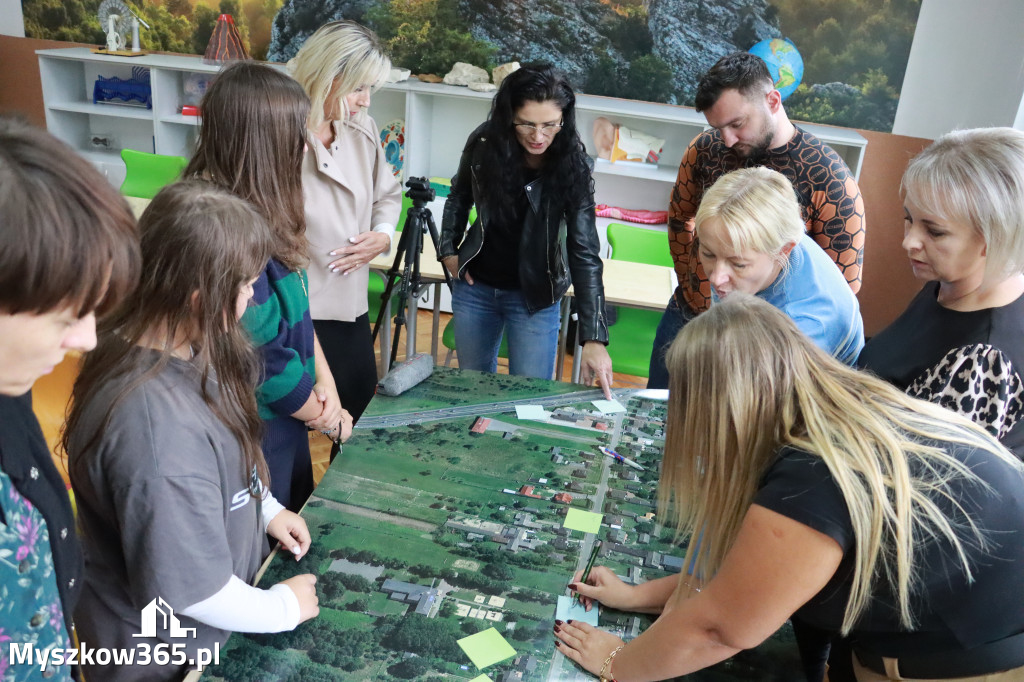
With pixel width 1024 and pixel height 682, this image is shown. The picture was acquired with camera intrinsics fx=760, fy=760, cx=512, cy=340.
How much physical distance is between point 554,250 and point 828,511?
1.47 metres

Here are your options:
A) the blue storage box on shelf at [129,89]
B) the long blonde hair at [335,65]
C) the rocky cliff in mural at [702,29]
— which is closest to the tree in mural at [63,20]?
the blue storage box on shelf at [129,89]

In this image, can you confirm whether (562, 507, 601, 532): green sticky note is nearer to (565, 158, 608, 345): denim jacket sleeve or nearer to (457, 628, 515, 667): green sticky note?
(457, 628, 515, 667): green sticky note

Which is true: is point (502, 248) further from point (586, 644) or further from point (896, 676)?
point (896, 676)

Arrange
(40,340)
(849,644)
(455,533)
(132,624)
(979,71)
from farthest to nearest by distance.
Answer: (979,71), (455,533), (849,644), (132,624), (40,340)

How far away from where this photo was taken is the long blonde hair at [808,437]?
0.96 metres

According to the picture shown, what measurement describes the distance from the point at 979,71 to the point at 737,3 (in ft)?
4.48

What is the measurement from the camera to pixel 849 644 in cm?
130

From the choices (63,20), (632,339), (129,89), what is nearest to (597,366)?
(632,339)

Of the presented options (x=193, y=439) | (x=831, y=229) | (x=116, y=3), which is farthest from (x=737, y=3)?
(x=193, y=439)

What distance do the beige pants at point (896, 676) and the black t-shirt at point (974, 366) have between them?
0.39m

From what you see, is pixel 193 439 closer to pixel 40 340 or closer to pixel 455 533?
pixel 40 340

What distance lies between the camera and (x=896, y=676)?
1.11 m

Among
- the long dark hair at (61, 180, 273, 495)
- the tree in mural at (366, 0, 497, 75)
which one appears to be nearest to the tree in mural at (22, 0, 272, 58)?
the tree in mural at (366, 0, 497, 75)

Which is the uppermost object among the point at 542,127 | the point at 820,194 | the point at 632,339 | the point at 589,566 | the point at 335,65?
the point at 335,65
